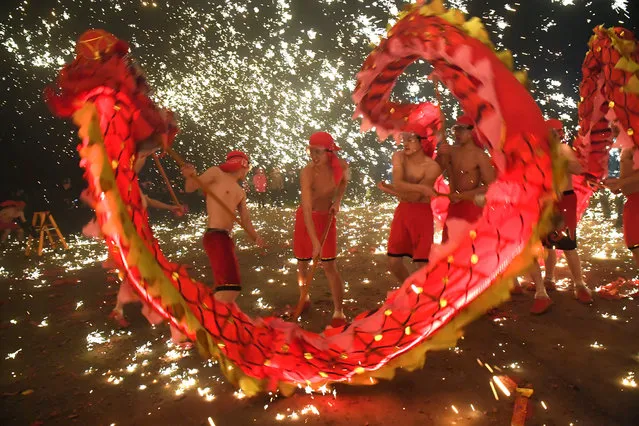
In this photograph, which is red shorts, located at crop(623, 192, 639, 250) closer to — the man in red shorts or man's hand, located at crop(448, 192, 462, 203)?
man's hand, located at crop(448, 192, 462, 203)

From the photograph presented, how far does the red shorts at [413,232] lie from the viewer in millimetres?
4629

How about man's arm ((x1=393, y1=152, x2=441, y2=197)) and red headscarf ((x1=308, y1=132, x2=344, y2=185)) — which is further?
red headscarf ((x1=308, y1=132, x2=344, y2=185))

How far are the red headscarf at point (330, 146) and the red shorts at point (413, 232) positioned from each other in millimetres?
777

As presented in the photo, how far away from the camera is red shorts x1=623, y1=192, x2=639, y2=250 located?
15.5 feet

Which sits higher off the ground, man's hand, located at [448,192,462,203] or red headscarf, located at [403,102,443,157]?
red headscarf, located at [403,102,443,157]

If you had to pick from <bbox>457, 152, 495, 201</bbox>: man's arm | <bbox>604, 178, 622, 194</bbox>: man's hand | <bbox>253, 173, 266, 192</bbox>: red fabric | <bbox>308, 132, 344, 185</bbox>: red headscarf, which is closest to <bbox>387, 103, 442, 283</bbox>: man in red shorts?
<bbox>457, 152, 495, 201</bbox>: man's arm

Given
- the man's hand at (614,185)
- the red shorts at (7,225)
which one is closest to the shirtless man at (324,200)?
the man's hand at (614,185)

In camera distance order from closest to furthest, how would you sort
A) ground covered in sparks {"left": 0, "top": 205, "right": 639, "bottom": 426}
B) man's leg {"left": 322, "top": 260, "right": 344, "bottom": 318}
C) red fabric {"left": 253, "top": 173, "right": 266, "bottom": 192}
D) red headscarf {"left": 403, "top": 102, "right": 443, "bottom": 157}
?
ground covered in sparks {"left": 0, "top": 205, "right": 639, "bottom": 426}
red headscarf {"left": 403, "top": 102, "right": 443, "bottom": 157}
man's leg {"left": 322, "top": 260, "right": 344, "bottom": 318}
red fabric {"left": 253, "top": 173, "right": 266, "bottom": 192}

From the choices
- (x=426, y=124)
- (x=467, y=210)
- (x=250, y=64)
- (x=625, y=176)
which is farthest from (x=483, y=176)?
(x=250, y=64)

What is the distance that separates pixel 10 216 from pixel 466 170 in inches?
508

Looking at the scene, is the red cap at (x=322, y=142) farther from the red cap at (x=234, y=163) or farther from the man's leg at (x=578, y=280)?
the man's leg at (x=578, y=280)

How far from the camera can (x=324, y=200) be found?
5.02 m

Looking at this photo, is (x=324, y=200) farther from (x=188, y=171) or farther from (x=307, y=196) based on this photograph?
(x=188, y=171)

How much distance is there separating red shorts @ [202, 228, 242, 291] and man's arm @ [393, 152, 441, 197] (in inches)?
72.9
